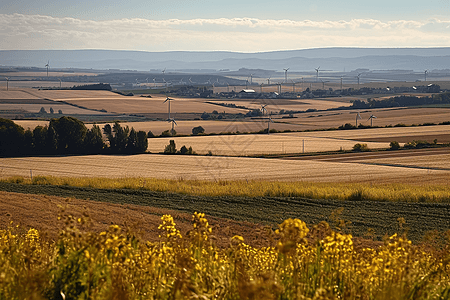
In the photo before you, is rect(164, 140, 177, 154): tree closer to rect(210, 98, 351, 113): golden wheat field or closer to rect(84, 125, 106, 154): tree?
rect(84, 125, 106, 154): tree

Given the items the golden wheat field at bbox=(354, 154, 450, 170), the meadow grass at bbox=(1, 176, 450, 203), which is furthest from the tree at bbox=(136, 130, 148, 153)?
the golden wheat field at bbox=(354, 154, 450, 170)

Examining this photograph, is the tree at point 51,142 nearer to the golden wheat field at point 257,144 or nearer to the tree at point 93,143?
the tree at point 93,143

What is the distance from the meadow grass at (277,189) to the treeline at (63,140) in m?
22.2

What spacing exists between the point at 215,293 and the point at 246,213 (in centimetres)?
2673

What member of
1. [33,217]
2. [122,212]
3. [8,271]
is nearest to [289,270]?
[8,271]

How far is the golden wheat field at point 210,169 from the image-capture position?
166 ft

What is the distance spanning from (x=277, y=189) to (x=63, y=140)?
41349 mm

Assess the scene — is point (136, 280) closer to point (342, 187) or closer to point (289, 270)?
point (289, 270)

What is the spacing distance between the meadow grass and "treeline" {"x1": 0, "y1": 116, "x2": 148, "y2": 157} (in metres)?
22.2

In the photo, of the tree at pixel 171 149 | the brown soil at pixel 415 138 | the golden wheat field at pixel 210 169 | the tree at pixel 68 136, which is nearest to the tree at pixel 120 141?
the golden wheat field at pixel 210 169

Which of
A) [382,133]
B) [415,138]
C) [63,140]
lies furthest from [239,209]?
[382,133]

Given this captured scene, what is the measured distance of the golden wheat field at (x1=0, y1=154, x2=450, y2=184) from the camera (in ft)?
166

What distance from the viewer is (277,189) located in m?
39.6

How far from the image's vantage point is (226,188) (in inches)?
1628
